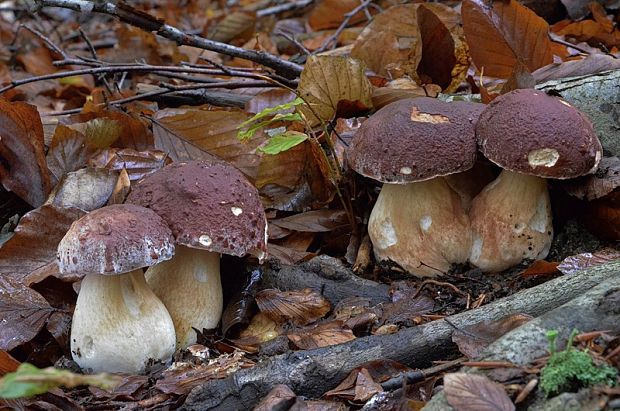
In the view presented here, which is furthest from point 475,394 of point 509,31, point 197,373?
point 509,31

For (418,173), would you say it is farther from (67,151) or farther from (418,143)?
(67,151)

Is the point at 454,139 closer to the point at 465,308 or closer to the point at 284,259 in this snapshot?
the point at 465,308

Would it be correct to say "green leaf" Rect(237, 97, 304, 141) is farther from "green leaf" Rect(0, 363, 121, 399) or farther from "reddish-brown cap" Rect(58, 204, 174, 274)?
"green leaf" Rect(0, 363, 121, 399)

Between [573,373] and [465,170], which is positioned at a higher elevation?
[573,373]

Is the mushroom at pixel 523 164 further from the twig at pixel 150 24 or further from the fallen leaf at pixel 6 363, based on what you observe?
the fallen leaf at pixel 6 363

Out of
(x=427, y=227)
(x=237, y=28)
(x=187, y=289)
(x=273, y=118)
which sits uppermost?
(x=273, y=118)

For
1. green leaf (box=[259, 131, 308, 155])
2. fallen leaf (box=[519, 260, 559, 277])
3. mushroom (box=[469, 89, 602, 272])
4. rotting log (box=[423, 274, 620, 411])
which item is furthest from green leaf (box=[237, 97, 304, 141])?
rotting log (box=[423, 274, 620, 411])
